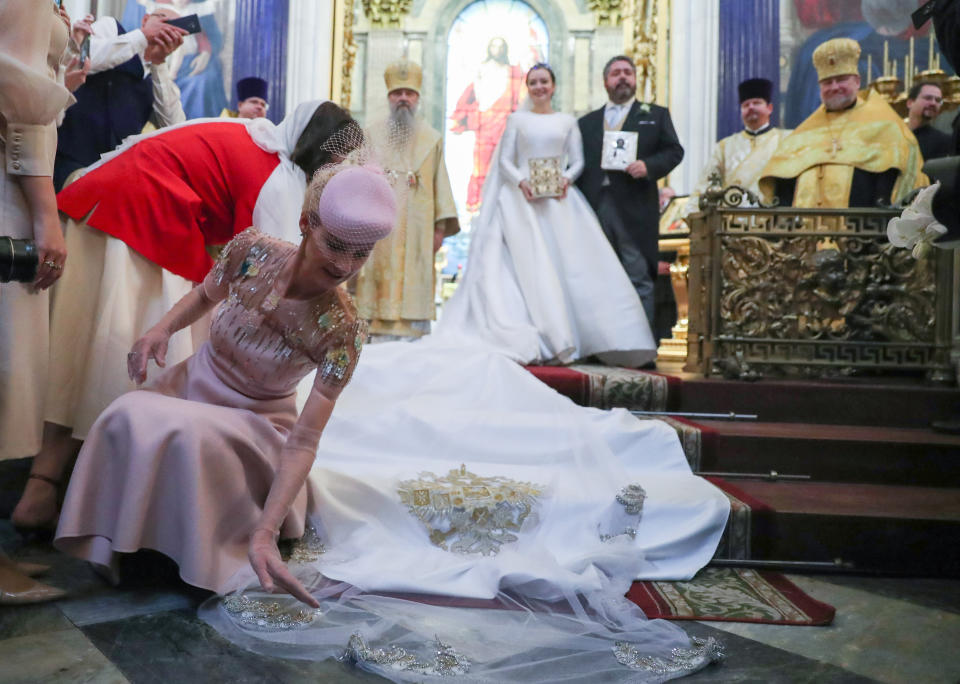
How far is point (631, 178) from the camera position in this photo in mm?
5789

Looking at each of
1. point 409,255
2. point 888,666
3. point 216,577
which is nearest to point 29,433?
point 216,577

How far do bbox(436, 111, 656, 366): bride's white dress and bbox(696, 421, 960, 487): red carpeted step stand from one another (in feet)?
5.03

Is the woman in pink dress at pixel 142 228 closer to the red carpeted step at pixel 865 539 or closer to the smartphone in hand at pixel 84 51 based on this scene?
the smartphone in hand at pixel 84 51

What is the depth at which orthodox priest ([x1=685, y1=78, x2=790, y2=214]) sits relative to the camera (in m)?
7.05

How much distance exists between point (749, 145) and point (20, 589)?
21.7 feet

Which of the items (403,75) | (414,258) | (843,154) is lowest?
(414,258)

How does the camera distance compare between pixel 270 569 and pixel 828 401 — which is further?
pixel 828 401

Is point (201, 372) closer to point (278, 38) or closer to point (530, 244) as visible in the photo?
point (530, 244)

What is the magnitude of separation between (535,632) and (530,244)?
367 centimetres

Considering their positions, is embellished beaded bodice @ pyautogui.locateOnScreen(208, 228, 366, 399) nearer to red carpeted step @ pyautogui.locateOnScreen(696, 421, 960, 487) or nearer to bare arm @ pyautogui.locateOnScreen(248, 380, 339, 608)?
bare arm @ pyautogui.locateOnScreen(248, 380, 339, 608)

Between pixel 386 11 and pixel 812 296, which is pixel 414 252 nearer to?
pixel 812 296

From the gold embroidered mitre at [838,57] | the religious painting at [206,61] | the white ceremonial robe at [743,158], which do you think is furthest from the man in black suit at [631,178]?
the religious painting at [206,61]

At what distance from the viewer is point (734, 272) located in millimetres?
4645

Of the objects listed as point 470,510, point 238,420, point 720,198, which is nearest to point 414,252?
point 720,198
